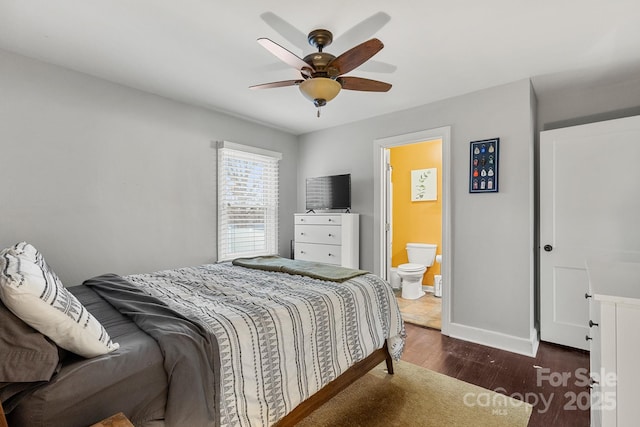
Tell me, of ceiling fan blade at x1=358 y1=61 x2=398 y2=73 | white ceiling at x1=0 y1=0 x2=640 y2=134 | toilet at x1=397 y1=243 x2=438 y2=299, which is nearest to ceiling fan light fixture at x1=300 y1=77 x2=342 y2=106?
white ceiling at x1=0 y1=0 x2=640 y2=134

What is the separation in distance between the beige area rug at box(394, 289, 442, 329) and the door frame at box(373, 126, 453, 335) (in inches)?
13.5

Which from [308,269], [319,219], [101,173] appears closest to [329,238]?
[319,219]

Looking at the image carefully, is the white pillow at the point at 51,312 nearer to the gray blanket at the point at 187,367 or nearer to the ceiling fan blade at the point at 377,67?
the gray blanket at the point at 187,367

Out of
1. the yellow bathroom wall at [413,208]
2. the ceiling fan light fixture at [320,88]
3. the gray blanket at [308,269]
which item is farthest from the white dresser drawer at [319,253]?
the ceiling fan light fixture at [320,88]

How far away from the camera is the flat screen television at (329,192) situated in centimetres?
392

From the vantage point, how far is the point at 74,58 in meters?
2.41

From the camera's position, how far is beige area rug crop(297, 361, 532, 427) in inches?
72.2

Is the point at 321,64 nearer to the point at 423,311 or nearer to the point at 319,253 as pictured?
the point at 319,253

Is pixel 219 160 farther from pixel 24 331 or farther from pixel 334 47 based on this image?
pixel 24 331

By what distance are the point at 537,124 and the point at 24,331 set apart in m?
4.15

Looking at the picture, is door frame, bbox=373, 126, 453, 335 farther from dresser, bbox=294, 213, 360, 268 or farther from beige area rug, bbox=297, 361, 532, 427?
beige area rug, bbox=297, 361, 532, 427

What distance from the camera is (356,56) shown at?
1.80 metres

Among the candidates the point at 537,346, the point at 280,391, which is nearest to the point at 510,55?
the point at 537,346

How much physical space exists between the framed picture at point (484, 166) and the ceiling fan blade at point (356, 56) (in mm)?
1757
